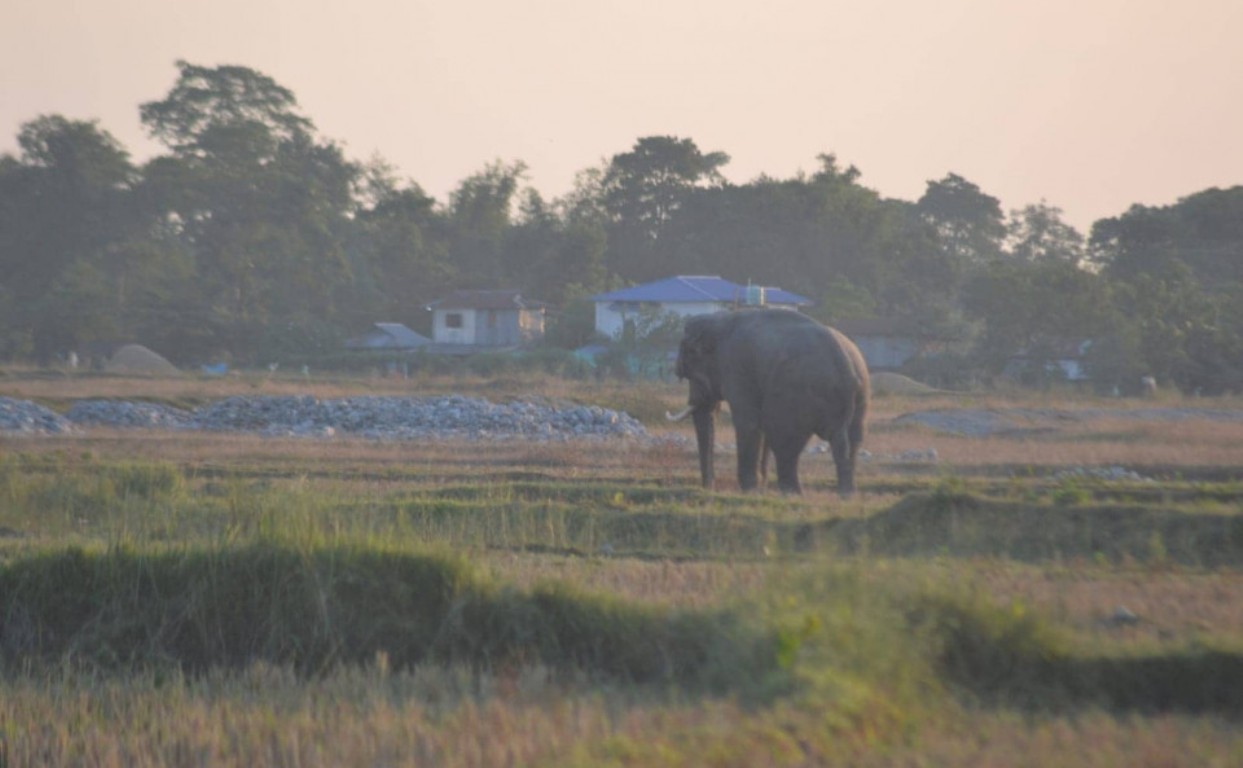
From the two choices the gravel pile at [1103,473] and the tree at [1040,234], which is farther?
the tree at [1040,234]

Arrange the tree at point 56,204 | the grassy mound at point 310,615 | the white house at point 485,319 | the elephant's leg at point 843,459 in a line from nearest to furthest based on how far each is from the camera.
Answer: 1. the grassy mound at point 310,615
2. the elephant's leg at point 843,459
3. the white house at point 485,319
4. the tree at point 56,204

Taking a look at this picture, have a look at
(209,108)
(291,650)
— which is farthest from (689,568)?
(209,108)

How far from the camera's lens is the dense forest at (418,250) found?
212 feet

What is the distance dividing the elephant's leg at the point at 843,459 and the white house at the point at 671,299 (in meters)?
46.9

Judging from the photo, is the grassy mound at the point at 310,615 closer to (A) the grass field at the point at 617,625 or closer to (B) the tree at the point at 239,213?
(A) the grass field at the point at 617,625

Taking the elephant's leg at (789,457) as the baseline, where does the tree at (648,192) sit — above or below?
above

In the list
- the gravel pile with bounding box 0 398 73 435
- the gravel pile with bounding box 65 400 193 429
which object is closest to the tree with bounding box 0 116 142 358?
the gravel pile with bounding box 65 400 193 429

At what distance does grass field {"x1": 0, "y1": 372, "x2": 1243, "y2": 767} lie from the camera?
7266 mm

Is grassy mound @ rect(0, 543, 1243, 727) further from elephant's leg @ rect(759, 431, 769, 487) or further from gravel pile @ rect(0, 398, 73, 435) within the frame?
gravel pile @ rect(0, 398, 73, 435)

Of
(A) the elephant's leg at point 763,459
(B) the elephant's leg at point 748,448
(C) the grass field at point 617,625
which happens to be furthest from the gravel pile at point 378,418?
(C) the grass field at point 617,625

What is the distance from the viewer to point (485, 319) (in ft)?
237

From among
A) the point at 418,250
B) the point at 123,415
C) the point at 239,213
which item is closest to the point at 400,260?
the point at 418,250

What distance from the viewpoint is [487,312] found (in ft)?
236

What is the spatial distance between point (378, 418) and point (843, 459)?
59.3 ft
